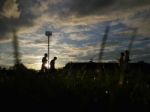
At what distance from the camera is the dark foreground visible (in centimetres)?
899

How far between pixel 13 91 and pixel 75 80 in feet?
5.99

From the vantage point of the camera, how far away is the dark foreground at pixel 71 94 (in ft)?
29.5

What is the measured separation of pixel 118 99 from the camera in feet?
30.5

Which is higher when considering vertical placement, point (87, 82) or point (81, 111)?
point (87, 82)

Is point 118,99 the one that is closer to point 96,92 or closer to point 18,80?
point 96,92

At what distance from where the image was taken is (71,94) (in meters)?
9.42

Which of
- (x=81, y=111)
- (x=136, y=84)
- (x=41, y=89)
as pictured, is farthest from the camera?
(x=136, y=84)

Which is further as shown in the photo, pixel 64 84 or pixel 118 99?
pixel 64 84

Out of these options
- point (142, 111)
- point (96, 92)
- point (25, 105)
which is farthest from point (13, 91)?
point (142, 111)

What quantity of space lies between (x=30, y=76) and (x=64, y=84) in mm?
1105

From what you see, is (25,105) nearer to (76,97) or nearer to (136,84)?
(76,97)

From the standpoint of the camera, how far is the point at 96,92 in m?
9.55

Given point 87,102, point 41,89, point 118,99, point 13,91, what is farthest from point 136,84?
point 13,91

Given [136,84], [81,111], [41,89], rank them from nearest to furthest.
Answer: [81,111], [41,89], [136,84]
